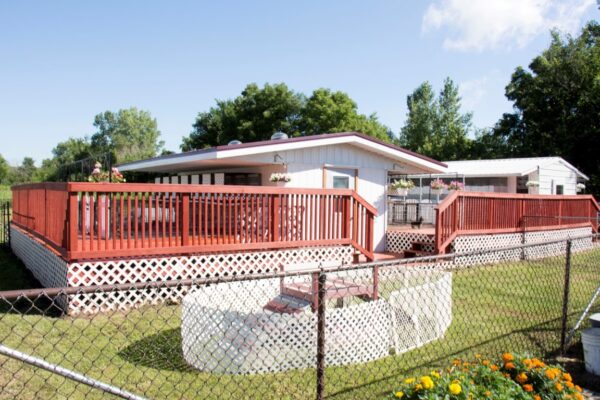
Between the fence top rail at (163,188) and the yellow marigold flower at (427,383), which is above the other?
the fence top rail at (163,188)

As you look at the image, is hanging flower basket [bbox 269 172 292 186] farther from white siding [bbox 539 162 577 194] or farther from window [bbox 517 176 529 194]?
white siding [bbox 539 162 577 194]

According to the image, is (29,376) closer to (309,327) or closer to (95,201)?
(309,327)

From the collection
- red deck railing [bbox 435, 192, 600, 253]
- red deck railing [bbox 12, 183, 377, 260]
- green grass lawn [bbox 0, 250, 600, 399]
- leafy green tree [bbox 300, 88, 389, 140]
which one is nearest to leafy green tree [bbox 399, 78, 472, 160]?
leafy green tree [bbox 300, 88, 389, 140]

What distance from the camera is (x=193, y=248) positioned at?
8023 mm

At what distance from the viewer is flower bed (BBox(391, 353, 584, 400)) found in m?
2.68

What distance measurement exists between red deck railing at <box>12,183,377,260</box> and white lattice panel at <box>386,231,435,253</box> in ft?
6.73

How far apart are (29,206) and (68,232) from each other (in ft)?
16.5

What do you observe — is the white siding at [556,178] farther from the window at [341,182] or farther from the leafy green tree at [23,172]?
the leafy green tree at [23,172]

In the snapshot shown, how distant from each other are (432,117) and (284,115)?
2204 centimetres

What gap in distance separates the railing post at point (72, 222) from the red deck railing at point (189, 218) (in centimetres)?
1

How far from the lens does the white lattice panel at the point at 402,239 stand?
39.8ft

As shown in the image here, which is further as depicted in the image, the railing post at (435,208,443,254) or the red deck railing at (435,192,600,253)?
the red deck railing at (435,192,600,253)

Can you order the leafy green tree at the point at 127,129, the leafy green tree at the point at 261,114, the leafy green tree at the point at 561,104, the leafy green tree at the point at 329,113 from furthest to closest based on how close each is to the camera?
the leafy green tree at the point at 127,129, the leafy green tree at the point at 261,114, the leafy green tree at the point at 329,113, the leafy green tree at the point at 561,104

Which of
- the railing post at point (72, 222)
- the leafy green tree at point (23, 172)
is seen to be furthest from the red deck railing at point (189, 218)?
the leafy green tree at point (23, 172)
